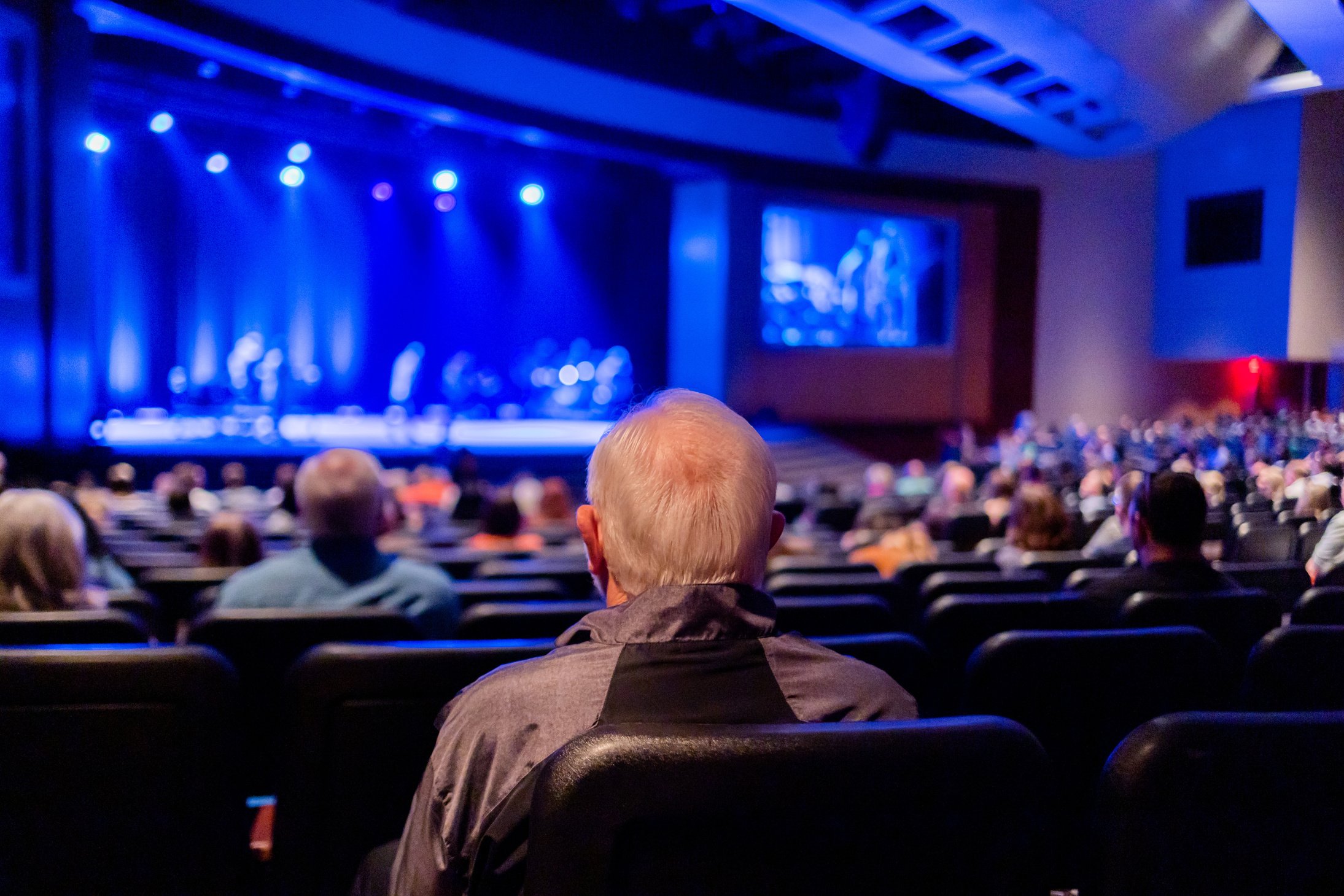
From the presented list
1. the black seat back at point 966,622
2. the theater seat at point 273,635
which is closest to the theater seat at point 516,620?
the theater seat at point 273,635

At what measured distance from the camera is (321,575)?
279cm

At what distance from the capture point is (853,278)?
51.8ft

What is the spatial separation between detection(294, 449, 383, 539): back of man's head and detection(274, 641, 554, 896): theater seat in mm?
1257

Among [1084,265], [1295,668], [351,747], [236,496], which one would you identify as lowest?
[236,496]

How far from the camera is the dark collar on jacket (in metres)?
1.13

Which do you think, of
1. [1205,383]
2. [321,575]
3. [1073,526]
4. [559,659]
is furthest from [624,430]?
[1073,526]

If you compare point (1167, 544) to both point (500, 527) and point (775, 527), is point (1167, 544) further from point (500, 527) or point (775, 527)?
point (500, 527)

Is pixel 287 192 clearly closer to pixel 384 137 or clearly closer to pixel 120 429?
pixel 384 137

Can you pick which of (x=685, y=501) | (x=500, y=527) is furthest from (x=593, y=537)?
(x=500, y=527)

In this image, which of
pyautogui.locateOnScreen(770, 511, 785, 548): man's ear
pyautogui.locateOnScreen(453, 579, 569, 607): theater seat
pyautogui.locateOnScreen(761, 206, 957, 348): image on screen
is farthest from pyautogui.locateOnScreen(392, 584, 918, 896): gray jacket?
pyautogui.locateOnScreen(761, 206, 957, 348): image on screen

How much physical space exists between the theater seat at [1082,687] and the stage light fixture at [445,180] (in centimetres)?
1420

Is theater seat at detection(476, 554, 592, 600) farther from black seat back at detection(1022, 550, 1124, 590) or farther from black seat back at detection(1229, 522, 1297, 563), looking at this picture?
black seat back at detection(1229, 522, 1297, 563)

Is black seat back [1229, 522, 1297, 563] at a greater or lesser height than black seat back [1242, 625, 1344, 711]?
greater

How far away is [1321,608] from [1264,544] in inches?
22.8
